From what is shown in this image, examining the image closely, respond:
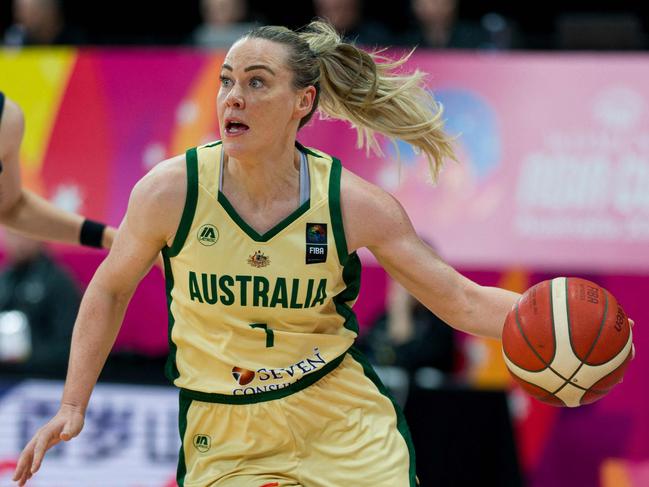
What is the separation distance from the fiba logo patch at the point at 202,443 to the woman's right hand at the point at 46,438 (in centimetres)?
44

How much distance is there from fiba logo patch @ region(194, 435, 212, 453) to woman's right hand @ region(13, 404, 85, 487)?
1.43 feet

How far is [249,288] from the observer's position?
417cm

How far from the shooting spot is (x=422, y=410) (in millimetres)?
7145

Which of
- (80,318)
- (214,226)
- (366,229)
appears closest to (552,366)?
(366,229)

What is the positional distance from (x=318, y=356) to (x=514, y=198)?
16.2ft

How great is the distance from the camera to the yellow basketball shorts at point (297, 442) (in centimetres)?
421

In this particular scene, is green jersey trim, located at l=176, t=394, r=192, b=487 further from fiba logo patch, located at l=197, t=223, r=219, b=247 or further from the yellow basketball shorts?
fiba logo patch, located at l=197, t=223, r=219, b=247

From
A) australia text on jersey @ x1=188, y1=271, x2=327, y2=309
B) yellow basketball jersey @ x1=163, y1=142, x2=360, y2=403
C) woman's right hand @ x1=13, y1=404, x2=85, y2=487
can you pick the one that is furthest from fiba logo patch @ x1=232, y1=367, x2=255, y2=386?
woman's right hand @ x1=13, y1=404, x2=85, y2=487

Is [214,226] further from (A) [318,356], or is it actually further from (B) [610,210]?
(B) [610,210]

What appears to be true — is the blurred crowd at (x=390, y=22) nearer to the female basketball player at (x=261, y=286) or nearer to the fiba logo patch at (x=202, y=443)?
the female basketball player at (x=261, y=286)

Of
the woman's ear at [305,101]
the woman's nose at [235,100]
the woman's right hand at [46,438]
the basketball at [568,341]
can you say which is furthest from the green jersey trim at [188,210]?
the basketball at [568,341]

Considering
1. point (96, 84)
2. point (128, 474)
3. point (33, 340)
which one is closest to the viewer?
point (128, 474)

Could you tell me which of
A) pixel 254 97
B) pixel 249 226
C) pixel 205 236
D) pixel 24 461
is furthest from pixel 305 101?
pixel 24 461

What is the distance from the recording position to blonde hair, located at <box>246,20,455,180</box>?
14.7ft
